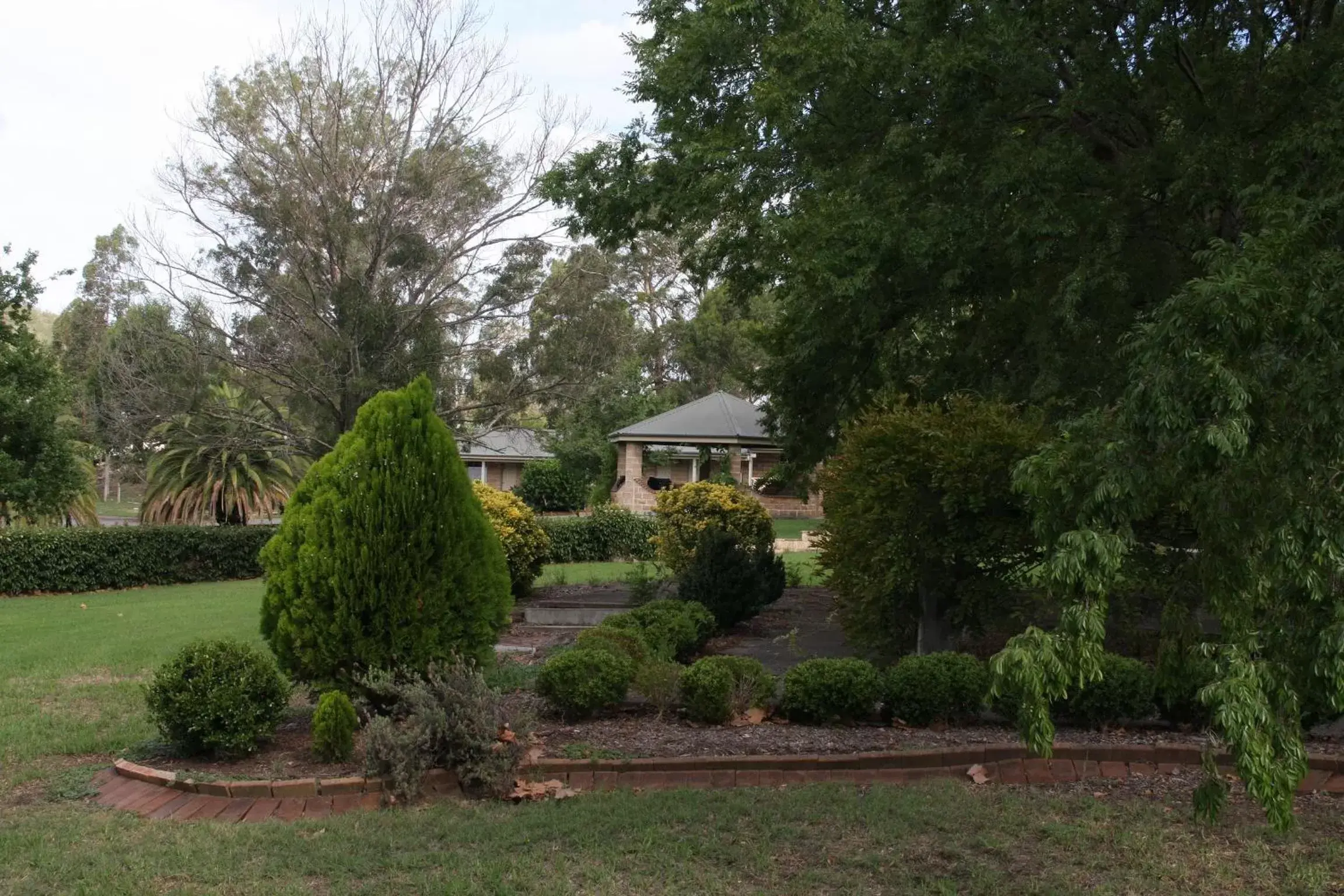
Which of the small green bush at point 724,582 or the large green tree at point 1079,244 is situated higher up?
the large green tree at point 1079,244

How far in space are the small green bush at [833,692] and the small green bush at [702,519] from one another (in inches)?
286

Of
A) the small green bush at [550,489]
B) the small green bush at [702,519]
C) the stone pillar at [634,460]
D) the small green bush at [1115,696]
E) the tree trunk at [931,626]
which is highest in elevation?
the stone pillar at [634,460]

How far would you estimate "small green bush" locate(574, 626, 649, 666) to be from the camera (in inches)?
291

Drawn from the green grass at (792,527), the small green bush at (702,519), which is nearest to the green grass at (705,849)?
the small green bush at (702,519)

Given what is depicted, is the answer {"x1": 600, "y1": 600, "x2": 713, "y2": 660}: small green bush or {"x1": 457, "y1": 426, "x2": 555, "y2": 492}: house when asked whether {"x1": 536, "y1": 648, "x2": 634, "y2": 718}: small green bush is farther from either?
{"x1": 457, "y1": 426, "x2": 555, "y2": 492}: house

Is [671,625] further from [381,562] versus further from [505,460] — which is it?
[505,460]

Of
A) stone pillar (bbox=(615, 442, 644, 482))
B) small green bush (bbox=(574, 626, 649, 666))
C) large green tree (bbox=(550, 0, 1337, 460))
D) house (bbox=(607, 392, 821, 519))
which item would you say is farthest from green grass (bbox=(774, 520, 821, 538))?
small green bush (bbox=(574, 626, 649, 666))

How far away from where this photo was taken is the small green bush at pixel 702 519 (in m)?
14.3

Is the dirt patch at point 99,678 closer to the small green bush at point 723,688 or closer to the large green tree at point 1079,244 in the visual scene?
the small green bush at point 723,688

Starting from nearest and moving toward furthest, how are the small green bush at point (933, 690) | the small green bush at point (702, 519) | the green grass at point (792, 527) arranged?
the small green bush at point (933, 690)
the small green bush at point (702, 519)
the green grass at point (792, 527)

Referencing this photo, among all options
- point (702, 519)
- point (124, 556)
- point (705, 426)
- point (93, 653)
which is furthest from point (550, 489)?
point (93, 653)

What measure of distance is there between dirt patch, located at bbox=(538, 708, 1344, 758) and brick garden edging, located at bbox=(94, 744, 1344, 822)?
16cm

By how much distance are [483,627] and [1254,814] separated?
426 cm

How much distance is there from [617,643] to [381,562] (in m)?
1.93
